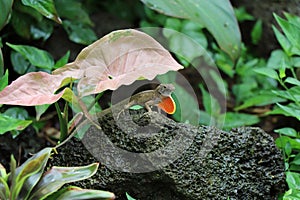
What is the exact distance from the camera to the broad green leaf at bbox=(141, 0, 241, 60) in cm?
168

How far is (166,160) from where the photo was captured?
133 centimetres

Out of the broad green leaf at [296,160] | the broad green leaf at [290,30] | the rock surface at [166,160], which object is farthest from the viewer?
the broad green leaf at [290,30]

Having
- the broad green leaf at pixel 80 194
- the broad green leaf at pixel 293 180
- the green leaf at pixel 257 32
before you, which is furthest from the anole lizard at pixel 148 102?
the green leaf at pixel 257 32

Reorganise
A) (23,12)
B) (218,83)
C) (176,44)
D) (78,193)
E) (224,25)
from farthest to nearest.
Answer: (218,83)
(176,44)
(23,12)
(224,25)
(78,193)

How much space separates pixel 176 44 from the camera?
2.21m

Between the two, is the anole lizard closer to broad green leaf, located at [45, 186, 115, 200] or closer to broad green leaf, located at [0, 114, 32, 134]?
broad green leaf, located at [0, 114, 32, 134]

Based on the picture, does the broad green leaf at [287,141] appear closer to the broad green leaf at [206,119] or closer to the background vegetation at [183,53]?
the background vegetation at [183,53]

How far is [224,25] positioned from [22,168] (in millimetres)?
856

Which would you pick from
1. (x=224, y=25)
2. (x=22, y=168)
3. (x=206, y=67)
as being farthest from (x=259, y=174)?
→ (x=206, y=67)

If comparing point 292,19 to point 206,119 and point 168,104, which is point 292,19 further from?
point 168,104

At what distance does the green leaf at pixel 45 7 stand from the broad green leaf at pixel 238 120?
79cm

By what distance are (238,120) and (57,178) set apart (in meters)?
1.09

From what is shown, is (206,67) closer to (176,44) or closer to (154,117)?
(176,44)

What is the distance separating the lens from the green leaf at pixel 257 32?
2.59 m
